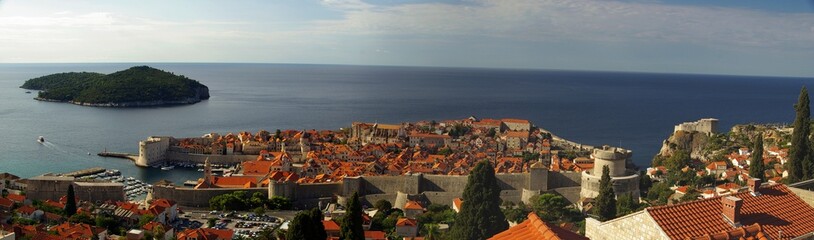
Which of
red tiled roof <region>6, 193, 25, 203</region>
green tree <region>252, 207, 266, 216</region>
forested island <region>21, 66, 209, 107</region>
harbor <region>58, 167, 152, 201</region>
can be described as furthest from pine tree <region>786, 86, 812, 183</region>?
forested island <region>21, 66, 209, 107</region>

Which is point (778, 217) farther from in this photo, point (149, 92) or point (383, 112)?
point (149, 92)

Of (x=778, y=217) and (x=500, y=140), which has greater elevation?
(x=778, y=217)

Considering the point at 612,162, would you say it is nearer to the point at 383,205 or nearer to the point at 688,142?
the point at 383,205

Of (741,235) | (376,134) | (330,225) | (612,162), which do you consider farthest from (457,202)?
(376,134)

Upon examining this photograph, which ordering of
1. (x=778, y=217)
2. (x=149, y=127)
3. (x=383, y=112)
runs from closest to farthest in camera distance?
1. (x=778, y=217)
2. (x=149, y=127)
3. (x=383, y=112)

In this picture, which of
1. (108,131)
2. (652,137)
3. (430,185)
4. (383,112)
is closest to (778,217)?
(430,185)

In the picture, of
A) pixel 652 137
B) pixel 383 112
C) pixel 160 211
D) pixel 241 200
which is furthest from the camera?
pixel 383 112
